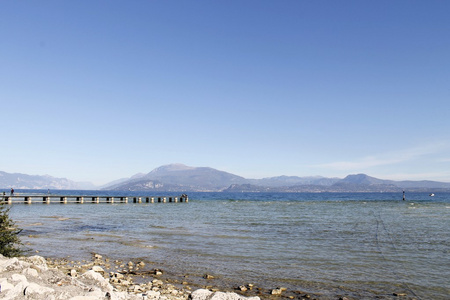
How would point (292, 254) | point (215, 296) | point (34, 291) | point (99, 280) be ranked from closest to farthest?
point (34, 291), point (215, 296), point (99, 280), point (292, 254)

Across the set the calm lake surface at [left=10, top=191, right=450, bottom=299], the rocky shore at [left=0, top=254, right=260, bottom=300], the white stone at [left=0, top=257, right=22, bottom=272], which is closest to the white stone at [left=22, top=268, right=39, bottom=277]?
the rocky shore at [left=0, top=254, right=260, bottom=300]

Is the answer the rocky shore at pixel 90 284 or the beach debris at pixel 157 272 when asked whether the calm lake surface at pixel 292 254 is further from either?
the rocky shore at pixel 90 284

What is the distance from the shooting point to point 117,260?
Result: 15.7 metres

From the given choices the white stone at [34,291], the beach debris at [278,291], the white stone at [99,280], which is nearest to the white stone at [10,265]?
the white stone at [99,280]

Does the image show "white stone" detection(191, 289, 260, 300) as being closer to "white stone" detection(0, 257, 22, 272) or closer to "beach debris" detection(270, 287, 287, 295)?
"beach debris" detection(270, 287, 287, 295)

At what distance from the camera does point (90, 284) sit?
377 inches

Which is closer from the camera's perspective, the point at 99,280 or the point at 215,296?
the point at 215,296

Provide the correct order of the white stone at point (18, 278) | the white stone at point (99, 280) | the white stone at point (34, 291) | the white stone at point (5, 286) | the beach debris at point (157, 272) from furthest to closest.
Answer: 1. the beach debris at point (157, 272)
2. the white stone at point (99, 280)
3. the white stone at point (18, 278)
4. the white stone at point (5, 286)
5. the white stone at point (34, 291)

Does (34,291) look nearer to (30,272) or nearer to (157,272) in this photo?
(30,272)

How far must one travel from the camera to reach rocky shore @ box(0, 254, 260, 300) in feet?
24.1

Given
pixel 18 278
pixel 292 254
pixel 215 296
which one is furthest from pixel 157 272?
pixel 292 254

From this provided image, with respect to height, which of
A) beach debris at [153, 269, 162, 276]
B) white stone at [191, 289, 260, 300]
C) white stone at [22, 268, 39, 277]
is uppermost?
white stone at [22, 268, 39, 277]

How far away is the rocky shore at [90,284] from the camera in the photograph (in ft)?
24.1

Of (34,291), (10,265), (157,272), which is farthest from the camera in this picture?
(157,272)
